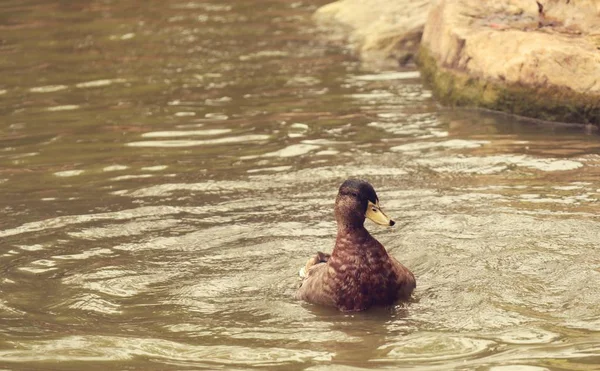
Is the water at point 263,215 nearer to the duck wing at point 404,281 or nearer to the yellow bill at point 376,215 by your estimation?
the duck wing at point 404,281

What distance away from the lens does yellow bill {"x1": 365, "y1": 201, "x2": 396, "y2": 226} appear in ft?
25.9

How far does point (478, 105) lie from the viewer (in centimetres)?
1399

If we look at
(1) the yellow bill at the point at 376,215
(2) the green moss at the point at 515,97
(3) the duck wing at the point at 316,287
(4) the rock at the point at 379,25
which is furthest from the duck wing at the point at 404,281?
(4) the rock at the point at 379,25

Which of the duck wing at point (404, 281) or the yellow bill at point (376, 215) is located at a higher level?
the yellow bill at point (376, 215)

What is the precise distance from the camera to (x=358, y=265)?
7984mm

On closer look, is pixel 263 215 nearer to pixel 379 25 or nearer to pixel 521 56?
pixel 521 56

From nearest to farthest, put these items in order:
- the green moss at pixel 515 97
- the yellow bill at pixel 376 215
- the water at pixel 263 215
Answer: the water at pixel 263 215, the yellow bill at pixel 376 215, the green moss at pixel 515 97

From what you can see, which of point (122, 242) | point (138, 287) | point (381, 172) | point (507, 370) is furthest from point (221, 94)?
point (507, 370)

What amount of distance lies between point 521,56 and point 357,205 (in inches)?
229

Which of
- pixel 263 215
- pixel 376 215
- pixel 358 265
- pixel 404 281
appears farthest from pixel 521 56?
pixel 358 265

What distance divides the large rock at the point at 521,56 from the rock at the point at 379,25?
201cm

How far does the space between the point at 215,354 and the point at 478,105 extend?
762 cm

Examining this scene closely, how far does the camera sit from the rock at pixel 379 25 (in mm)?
17328

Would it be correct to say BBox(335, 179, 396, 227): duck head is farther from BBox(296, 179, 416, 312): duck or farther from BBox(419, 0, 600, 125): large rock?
BBox(419, 0, 600, 125): large rock
